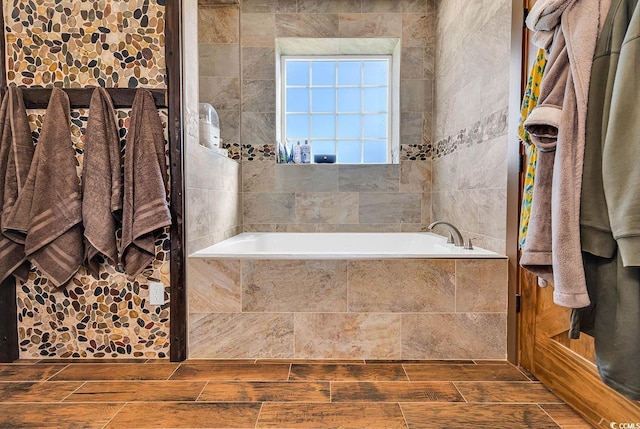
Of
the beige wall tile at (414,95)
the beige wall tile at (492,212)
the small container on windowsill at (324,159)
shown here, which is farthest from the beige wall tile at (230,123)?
the beige wall tile at (492,212)

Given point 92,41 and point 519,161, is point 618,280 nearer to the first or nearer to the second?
point 519,161

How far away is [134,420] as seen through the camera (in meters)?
1.45

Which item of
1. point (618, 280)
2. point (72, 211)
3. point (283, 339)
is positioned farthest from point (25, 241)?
point (618, 280)

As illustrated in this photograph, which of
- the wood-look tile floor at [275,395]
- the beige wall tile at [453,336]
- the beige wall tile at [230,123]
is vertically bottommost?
the wood-look tile floor at [275,395]

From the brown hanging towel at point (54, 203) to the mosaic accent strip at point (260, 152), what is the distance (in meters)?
1.50

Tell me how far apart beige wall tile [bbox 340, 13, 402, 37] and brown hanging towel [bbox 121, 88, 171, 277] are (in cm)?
193

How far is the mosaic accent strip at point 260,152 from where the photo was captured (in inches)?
128

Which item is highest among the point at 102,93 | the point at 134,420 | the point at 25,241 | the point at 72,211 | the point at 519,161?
the point at 102,93

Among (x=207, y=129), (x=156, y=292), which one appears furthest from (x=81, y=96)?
(x=156, y=292)

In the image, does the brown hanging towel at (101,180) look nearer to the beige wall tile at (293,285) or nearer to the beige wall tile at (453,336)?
the beige wall tile at (293,285)

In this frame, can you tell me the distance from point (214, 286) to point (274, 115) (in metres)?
1.77

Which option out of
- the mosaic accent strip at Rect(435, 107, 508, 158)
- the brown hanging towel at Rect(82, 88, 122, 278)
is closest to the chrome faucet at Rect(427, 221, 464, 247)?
the mosaic accent strip at Rect(435, 107, 508, 158)

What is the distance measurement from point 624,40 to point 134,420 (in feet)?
6.33

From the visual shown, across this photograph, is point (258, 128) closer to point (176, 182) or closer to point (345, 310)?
point (176, 182)
